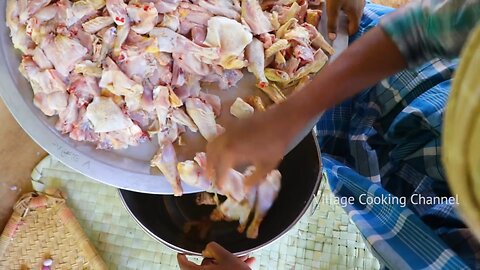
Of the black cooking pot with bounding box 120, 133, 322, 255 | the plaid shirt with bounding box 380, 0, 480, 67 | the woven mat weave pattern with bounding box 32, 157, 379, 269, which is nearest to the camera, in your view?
the plaid shirt with bounding box 380, 0, 480, 67

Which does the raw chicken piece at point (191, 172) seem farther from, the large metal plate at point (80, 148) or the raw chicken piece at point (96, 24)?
the raw chicken piece at point (96, 24)

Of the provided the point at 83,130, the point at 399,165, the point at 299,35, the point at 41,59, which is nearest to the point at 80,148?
the point at 83,130

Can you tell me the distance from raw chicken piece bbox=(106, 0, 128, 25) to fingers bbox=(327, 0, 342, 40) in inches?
11.1

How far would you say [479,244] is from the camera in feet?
1.98

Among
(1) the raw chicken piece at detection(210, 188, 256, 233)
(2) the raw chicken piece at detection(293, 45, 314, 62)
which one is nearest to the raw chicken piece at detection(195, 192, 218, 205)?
(1) the raw chicken piece at detection(210, 188, 256, 233)

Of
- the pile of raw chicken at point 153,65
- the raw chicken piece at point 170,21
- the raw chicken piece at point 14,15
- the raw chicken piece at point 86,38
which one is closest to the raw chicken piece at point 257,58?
the pile of raw chicken at point 153,65

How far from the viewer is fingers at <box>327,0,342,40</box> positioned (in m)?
0.77

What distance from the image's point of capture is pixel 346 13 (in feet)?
2.58

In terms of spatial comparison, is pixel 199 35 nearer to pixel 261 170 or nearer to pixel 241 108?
pixel 241 108

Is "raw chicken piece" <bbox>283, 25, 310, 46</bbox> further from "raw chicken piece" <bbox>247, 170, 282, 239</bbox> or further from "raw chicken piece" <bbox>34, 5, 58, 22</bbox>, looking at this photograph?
"raw chicken piece" <bbox>34, 5, 58, 22</bbox>

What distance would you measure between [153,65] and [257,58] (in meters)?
0.14

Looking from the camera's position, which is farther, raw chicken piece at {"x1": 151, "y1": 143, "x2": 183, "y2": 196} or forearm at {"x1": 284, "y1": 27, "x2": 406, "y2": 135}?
raw chicken piece at {"x1": 151, "y1": 143, "x2": 183, "y2": 196}

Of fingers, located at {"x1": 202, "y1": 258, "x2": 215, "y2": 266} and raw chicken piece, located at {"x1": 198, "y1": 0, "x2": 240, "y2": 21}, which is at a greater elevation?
raw chicken piece, located at {"x1": 198, "y1": 0, "x2": 240, "y2": 21}

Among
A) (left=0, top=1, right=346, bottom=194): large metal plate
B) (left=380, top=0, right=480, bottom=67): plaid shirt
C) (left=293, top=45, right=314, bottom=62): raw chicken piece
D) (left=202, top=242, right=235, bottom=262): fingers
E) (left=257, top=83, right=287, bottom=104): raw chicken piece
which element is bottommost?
(left=202, top=242, right=235, bottom=262): fingers
